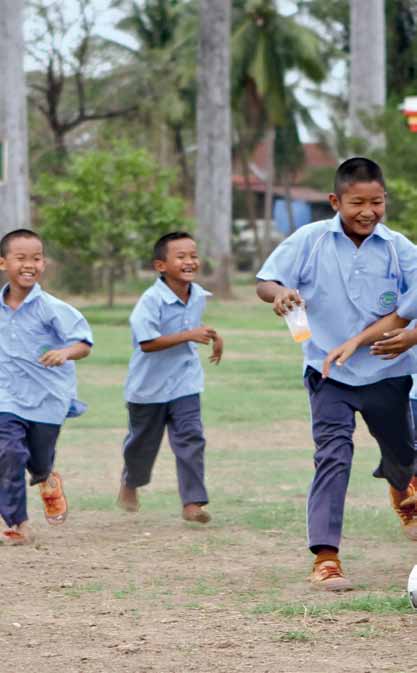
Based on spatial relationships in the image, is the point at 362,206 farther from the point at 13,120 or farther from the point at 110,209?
the point at 110,209

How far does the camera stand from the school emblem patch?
6.07 metres

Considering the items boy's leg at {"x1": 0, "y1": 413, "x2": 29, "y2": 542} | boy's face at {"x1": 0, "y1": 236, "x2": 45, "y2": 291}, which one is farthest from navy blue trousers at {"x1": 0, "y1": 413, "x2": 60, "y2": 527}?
boy's face at {"x1": 0, "y1": 236, "x2": 45, "y2": 291}

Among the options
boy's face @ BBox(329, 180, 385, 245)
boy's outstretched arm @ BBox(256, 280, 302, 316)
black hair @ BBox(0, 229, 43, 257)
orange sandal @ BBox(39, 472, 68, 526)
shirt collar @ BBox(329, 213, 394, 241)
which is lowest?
orange sandal @ BBox(39, 472, 68, 526)

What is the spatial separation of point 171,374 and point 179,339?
35 cm

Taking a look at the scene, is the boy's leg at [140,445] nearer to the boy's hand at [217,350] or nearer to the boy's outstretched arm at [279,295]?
the boy's hand at [217,350]

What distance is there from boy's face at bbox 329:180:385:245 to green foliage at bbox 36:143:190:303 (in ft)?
69.1

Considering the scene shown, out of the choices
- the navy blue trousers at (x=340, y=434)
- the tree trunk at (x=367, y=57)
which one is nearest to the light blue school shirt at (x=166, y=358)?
the navy blue trousers at (x=340, y=434)

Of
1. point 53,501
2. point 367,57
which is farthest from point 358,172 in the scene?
point 367,57

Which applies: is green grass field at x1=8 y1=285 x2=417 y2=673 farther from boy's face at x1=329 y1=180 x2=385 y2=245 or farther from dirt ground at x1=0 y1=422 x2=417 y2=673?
boy's face at x1=329 y1=180 x2=385 y2=245

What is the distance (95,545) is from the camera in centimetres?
700


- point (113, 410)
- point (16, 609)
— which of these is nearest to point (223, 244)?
point (113, 410)

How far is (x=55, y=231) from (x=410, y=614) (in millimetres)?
22741

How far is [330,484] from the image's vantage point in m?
5.92

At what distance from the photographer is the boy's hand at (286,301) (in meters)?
5.71
